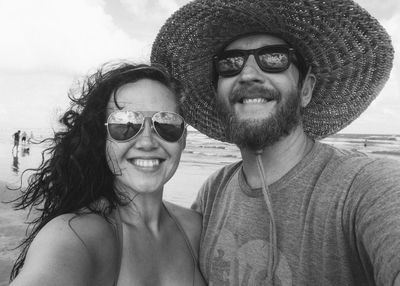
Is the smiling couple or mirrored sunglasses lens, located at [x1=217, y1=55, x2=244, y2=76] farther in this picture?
mirrored sunglasses lens, located at [x1=217, y1=55, x2=244, y2=76]

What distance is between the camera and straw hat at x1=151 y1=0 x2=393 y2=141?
2074 mm

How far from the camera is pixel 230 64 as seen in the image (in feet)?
7.47

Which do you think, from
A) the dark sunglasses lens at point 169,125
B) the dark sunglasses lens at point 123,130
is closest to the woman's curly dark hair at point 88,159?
the dark sunglasses lens at point 123,130

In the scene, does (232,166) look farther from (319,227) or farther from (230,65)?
(319,227)

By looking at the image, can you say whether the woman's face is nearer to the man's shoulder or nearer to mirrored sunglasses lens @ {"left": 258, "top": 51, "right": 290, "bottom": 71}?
the man's shoulder

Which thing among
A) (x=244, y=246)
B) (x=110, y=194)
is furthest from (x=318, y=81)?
(x=110, y=194)

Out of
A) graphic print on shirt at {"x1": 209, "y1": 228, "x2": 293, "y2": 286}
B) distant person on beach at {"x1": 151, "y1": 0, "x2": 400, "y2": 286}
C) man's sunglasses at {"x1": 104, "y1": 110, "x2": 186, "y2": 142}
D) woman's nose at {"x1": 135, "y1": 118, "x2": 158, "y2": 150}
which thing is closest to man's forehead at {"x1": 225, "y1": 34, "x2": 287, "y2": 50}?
distant person on beach at {"x1": 151, "y1": 0, "x2": 400, "y2": 286}

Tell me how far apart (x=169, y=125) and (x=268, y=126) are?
2.15ft

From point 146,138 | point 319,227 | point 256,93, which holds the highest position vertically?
point 256,93

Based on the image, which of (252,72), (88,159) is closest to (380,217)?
(252,72)

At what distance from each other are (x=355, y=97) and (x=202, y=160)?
46.9 feet

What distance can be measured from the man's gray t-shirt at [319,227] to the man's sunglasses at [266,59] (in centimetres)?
59

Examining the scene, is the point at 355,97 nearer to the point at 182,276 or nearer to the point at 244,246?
the point at 244,246

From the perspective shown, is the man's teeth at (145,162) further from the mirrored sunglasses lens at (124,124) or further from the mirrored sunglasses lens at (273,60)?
the mirrored sunglasses lens at (273,60)
